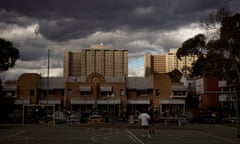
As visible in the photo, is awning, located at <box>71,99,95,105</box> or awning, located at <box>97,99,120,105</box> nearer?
awning, located at <box>97,99,120,105</box>

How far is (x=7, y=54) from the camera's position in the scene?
7350cm

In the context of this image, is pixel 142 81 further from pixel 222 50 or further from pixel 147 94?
pixel 222 50

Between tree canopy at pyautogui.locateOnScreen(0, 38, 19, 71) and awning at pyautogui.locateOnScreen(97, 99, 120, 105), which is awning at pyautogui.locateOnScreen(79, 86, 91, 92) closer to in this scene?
awning at pyautogui.locateOnScreen(97, 99, 120, 105)

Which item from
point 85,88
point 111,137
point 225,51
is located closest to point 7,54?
point 85,88

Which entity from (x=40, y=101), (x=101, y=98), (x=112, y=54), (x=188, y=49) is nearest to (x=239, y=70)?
(x=188, y=49)

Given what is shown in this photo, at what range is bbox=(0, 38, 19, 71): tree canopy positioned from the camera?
238 ft

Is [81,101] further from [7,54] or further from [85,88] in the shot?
[7,54]

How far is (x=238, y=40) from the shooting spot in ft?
174

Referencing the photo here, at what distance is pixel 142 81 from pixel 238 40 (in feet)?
114

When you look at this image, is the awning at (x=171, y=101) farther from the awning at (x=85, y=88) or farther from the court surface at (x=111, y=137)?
the court surface at (x=111, y=137)

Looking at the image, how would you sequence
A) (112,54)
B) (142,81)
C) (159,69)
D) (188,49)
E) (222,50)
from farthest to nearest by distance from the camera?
(159,69), (112,54), (142,81), (188,49), (222,50)

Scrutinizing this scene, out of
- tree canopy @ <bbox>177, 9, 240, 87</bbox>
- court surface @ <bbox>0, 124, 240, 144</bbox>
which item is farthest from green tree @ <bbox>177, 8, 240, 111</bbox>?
court surface @ <bbox>0, 124, 240, 144</bbox>

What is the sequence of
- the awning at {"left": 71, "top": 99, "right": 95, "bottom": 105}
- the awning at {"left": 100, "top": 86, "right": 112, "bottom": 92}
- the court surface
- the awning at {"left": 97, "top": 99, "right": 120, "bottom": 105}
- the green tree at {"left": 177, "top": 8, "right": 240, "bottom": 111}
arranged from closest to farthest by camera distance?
the court surface
the green tree at {"left": 177, "top": 8, "right": 240, "bottom": 111}
the awning at {"left": 97, "top": 99, "right": 120, "bottom": 105}
the awning at {"left": 71, "top": 99, "right": 95, "bottom": 105}
the awning at {"left": 100, "top": 86, "right": 112, "bottom": 92}

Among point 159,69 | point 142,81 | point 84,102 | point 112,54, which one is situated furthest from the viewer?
point 159,69
